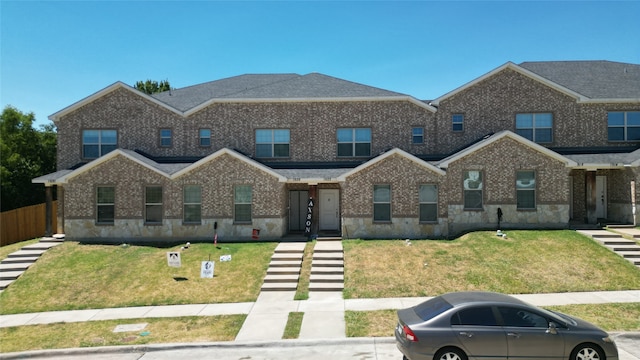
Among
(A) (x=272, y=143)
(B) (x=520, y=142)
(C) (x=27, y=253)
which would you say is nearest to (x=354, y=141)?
(A) (x=272, y=143)

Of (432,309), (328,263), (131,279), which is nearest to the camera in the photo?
(432,309)

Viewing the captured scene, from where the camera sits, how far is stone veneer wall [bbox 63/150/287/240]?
19.7m

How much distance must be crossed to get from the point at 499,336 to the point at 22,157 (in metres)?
36.7

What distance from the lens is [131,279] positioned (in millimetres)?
15547

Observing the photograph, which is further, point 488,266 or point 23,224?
point 23,224

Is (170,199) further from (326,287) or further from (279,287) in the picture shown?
(326,287)

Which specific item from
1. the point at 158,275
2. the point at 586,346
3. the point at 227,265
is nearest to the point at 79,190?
the point at 158,275

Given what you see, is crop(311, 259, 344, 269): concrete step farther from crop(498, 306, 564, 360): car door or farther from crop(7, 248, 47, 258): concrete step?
crop(7, 248, 47, 258): concrete step

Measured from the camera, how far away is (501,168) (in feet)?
63.4

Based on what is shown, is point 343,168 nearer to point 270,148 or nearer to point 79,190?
point 270,148

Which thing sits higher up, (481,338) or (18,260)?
(481,338)

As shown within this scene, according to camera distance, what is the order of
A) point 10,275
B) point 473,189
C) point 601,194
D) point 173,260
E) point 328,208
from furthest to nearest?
1. point 328,208
2. point 601,194
3. point 473,189
4. point 10,275
5. point 173,260

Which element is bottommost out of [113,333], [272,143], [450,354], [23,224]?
[113,333]

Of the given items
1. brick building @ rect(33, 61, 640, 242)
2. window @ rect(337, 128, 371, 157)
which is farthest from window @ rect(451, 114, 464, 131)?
window @ rect(337, 128, 371, 157)
